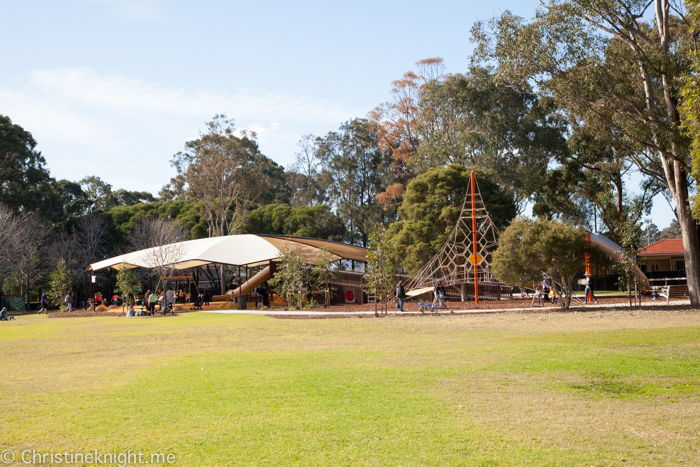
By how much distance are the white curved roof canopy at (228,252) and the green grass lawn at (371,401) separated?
2334 centimetres

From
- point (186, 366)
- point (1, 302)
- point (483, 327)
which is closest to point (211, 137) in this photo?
point (1, 302)

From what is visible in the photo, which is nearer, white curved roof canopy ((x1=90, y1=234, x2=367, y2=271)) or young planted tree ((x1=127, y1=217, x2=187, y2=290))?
white curved roof canopy ((x1=90, y1=234, x2=367, y2=271))

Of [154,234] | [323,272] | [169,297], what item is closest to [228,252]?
[169,297]

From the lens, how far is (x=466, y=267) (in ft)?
112

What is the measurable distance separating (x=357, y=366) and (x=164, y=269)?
87.4 ft

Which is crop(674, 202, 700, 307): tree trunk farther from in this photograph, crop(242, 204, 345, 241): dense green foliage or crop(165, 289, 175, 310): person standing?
crop(242, 204, 345, 241): dense green foliage

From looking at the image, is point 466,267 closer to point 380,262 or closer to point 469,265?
point 469,265

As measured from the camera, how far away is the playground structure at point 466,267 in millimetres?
32406

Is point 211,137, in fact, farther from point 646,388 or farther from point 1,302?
point 646,388

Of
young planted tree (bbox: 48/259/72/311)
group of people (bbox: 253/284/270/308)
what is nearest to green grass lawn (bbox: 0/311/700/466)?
group of people (bbox: 253/284/270/308)

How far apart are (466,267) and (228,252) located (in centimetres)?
1457

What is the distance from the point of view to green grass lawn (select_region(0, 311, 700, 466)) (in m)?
5.57

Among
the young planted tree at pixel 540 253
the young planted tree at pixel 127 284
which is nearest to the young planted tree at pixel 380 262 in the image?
the young planted tree at pixel 540 253

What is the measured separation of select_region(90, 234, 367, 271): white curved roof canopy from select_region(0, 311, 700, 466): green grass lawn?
919 inches
